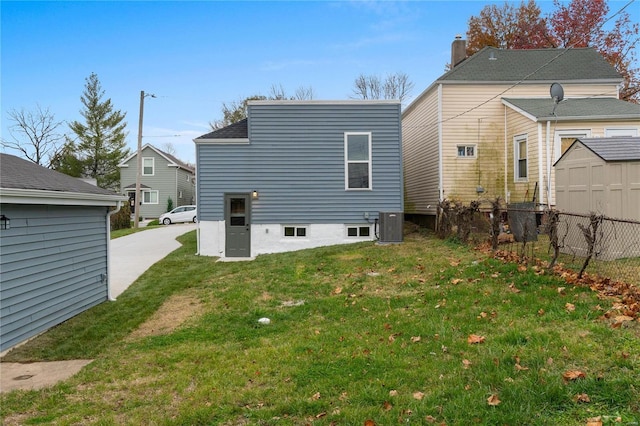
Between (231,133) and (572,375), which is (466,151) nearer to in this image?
(231,133)

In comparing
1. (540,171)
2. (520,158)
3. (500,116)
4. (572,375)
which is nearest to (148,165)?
(500,116)

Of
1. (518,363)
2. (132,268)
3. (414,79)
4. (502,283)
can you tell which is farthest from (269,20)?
(414,79)

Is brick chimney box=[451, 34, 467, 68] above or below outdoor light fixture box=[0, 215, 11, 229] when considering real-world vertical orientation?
above

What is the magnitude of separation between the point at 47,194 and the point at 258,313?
142 inches

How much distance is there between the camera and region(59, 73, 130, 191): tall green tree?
39.1 meters

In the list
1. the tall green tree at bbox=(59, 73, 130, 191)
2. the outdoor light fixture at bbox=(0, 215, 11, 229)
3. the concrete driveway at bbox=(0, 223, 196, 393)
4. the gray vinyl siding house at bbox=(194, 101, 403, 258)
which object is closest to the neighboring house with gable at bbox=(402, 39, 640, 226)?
the gray vinyl siding house at bbox=(194, 101, 403, 258)

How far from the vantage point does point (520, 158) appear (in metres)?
13.5

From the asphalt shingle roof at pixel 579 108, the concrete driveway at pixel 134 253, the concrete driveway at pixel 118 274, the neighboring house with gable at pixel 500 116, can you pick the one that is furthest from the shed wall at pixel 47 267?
the asphalt shingle roof at pixel 579 108

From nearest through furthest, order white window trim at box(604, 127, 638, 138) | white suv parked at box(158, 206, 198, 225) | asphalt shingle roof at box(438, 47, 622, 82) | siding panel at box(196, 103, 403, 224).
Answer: white window trim at box(604, 127, 638, 138), siding panel at box(196, 103, 403, 224), asphalt shingle roof at box(438, 47, 622, 82), white suv parked at box(158, 206, 198, 225)

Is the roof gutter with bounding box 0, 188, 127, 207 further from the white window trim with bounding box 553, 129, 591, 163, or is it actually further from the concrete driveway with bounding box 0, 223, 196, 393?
the white window trim with bounding box 553, 129, 591, 163

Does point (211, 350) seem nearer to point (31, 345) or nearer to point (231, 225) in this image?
point (31, 345)

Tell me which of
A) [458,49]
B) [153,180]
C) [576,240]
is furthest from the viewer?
[153,180]

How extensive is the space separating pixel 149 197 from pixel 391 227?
27.1m

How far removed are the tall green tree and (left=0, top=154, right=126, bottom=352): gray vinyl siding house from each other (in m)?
35.0
